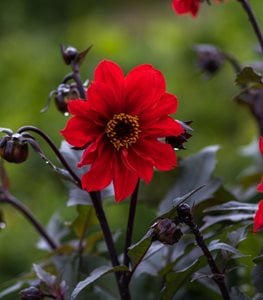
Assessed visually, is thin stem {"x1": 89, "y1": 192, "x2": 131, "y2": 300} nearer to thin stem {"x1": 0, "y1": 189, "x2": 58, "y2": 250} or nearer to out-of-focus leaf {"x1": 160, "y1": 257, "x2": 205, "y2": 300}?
out-of-focus leaf {"x1": 160, "y1": 257, "x2": 205, "y2": 300}

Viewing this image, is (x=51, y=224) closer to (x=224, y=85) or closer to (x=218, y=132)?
(x=218, y=132)

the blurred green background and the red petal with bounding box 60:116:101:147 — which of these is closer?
the red petal with bounding box 60:116:101:147

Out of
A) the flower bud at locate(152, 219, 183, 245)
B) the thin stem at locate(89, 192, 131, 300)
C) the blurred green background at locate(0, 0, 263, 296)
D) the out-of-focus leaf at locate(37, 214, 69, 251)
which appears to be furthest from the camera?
the blurred green background at locate(0, 0, 263, 296)

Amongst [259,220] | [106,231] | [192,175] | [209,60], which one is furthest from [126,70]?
[259,220]

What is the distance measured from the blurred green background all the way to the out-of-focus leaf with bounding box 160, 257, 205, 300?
0.63 metres


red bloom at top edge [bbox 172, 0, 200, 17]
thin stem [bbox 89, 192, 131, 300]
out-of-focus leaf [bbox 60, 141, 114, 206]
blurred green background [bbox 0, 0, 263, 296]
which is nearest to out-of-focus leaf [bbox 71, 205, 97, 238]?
out-of-focus leaf [bbox 60, 141, 114, 206]

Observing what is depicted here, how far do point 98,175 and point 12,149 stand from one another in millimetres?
82

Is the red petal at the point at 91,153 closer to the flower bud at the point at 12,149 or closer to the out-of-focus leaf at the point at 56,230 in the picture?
the flower bud at the point at 12,149

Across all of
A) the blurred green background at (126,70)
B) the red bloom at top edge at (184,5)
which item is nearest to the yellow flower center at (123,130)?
the red bloom at top edge at (184,5)

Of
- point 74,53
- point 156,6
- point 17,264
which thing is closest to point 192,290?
point 74,53

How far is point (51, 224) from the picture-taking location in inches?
42.5

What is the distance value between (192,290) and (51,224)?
220 mm

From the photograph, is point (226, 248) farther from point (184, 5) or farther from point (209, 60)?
point (209, 60)

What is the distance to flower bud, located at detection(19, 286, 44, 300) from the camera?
2.52 feet
